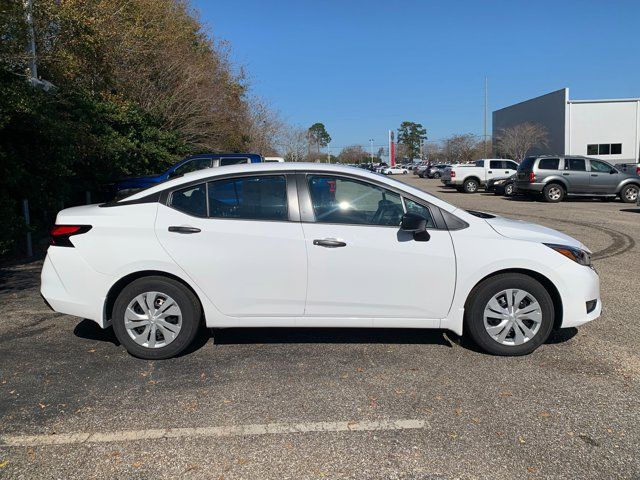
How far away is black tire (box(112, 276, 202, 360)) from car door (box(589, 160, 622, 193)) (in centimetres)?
2014

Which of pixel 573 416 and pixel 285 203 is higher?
pixel 285 203

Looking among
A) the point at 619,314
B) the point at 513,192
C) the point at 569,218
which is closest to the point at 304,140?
the point at 513,192

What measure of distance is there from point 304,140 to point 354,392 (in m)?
65.5

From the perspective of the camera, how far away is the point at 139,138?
1964 cm

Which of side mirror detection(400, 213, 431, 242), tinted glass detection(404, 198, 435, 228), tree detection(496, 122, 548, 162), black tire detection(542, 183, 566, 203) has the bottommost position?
black tire detection(542, 183, 566, 203)

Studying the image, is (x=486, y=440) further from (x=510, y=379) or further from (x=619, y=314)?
(x=619, y=314)

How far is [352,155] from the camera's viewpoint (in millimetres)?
127125

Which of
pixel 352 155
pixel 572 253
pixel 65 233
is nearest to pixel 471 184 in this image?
pixel 572 253

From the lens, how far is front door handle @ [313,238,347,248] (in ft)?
14.5

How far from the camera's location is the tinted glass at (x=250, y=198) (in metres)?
4.57

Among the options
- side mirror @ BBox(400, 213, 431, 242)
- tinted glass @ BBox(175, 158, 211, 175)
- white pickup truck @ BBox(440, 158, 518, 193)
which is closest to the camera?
side mirror @ BBox(400, 213, 431, 242)

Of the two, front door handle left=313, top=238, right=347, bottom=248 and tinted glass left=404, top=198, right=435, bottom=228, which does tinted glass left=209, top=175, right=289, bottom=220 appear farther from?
tinted glass left=404, top=198, right=435, bottom=228

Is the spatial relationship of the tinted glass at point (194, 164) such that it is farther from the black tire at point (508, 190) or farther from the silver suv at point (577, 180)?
the black tire at point (508, 190)

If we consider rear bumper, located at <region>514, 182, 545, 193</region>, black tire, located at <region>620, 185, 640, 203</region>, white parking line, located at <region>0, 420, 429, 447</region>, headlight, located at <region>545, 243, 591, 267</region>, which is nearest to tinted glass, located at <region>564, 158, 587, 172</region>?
rear bumper, located at <region>514, 182, 545, 193</region>
